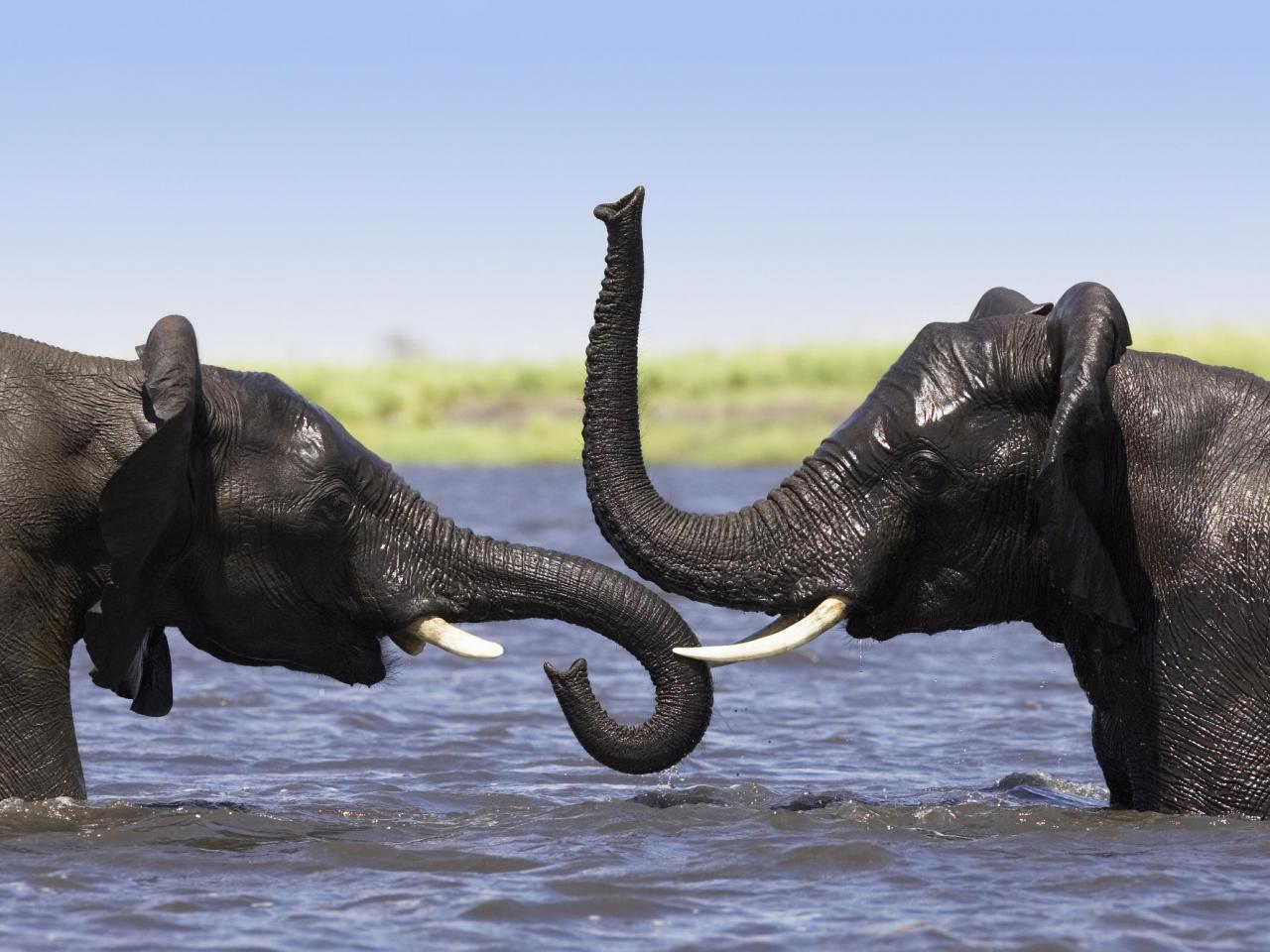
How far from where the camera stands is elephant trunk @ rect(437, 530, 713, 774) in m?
8.71

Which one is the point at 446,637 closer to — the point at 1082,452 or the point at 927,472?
the point at 927,472

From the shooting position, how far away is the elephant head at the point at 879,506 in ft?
27.8

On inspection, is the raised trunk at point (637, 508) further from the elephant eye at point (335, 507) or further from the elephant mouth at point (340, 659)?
the elephant mouth at point (340, 659)

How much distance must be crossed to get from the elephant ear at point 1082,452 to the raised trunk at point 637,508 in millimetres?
1007

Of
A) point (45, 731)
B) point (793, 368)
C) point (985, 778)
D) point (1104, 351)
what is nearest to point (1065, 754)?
point (985, 778)

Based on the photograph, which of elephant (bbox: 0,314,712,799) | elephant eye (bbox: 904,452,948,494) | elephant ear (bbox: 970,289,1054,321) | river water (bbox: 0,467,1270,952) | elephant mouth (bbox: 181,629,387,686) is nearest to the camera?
river water (bbox: 0,467,1270,952)

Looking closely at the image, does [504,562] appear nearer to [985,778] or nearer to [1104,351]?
[1104,351]

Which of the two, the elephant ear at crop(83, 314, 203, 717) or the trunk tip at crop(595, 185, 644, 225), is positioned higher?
the trunk tip at crop(595, 185, 644, 225)

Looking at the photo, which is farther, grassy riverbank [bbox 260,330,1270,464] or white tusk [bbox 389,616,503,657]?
grassy riverbank [bbox 260,330,1270,464]

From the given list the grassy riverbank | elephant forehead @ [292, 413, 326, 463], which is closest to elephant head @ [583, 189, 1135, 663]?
elephant forehead @ [292, 413, 326, 463]

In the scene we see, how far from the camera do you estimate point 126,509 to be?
8.21 meters

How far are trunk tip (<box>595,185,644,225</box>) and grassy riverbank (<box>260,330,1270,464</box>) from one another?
41.9 m

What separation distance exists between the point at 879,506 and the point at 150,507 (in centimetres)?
278

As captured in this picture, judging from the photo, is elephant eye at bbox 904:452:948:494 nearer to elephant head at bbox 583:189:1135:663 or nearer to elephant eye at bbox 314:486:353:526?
elephant head at bbox 583:189:1135:663
